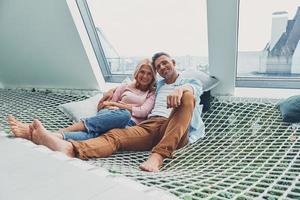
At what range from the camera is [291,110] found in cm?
200

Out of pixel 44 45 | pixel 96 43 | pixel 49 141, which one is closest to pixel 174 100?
pixel 49 141

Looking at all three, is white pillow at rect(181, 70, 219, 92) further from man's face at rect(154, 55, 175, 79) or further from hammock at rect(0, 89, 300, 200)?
man's face at rect(154, 55, 175, 79)

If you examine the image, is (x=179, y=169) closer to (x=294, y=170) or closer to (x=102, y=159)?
(x=102, y=159)

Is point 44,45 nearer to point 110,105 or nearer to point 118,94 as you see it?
point 118,94

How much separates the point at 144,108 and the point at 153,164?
62 cm

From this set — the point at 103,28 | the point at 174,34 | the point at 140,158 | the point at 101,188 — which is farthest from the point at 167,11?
the point at 101,188

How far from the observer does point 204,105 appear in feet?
7.84

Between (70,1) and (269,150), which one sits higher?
(70,1)

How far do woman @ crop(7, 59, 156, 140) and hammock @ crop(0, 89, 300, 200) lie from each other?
0.68 ft

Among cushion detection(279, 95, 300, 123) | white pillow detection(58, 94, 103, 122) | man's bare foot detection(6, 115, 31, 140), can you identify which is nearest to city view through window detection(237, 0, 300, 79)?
cushion detection(279, 95, 300, 123)

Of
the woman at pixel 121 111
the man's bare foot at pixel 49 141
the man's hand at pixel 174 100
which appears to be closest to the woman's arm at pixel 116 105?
the woman at pixel 121 111

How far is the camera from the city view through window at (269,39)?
90.4 inches

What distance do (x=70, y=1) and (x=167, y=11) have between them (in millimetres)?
909

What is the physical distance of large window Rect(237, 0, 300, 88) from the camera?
2.30 meters
